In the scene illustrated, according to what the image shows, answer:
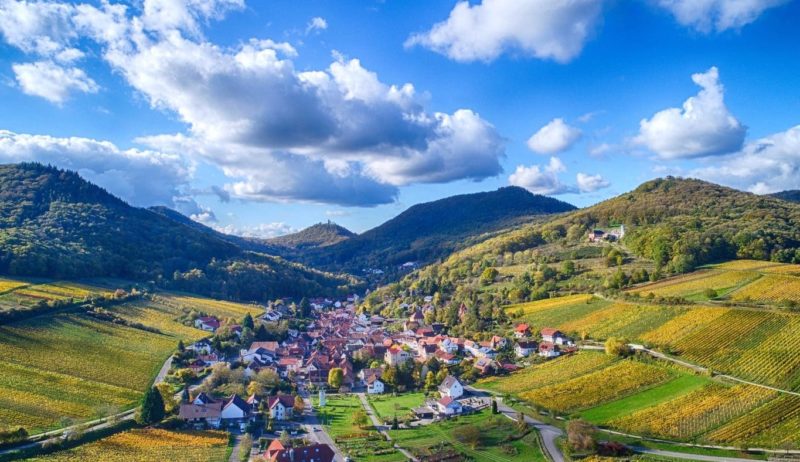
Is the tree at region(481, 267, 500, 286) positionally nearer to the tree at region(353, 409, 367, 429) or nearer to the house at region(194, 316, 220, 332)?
the house at region(194, 316, 220, 332)

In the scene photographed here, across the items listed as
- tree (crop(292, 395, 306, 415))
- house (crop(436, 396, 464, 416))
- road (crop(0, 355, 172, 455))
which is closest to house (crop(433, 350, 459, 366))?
house (crop(436, 396, 464, 416))

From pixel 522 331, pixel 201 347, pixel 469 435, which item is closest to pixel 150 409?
pixel 469 435

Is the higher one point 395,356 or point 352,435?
point 395,356

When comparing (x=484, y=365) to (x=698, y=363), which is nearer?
(x=698, y=363)

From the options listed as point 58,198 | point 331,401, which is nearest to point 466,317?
point 331,401

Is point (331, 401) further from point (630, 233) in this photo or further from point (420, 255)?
point (420, 255)

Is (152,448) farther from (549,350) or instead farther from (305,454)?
(549,350)

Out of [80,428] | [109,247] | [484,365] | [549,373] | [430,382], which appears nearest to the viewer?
[80,428]
